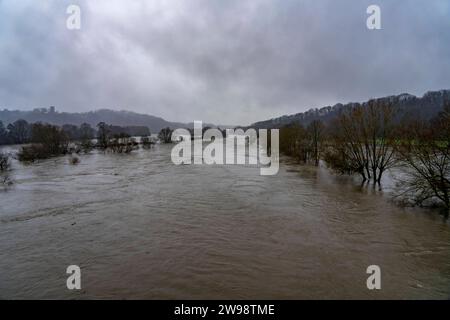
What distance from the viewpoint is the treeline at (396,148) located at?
444 inches

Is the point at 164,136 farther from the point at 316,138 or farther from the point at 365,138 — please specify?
the point at 365,138

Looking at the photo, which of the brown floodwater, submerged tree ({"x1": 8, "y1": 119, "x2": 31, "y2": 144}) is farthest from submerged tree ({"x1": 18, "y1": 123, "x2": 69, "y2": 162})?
submerged tree ({"x1": 8, "y1": 119, "x2": 31, "y2": 144})

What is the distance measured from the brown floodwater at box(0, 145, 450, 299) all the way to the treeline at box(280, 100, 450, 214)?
1657 mm

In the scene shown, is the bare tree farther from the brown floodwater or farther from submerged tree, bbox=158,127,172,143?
submerged tree, bbox=158,127,172,143

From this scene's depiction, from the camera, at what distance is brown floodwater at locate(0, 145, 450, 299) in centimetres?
605

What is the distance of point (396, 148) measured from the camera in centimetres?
1415

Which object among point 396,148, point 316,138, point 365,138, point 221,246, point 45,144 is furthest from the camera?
point 45,144

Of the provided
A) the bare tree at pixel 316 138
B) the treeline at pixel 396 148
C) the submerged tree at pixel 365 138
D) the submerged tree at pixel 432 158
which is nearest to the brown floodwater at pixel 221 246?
the submerged tree at pixel 432 158

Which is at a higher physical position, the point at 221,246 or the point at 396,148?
the point at 396,148

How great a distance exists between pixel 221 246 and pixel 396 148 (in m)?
12.3

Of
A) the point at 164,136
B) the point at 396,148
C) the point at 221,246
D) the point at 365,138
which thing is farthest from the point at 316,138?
the point at 164,136

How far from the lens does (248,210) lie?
1256cm
